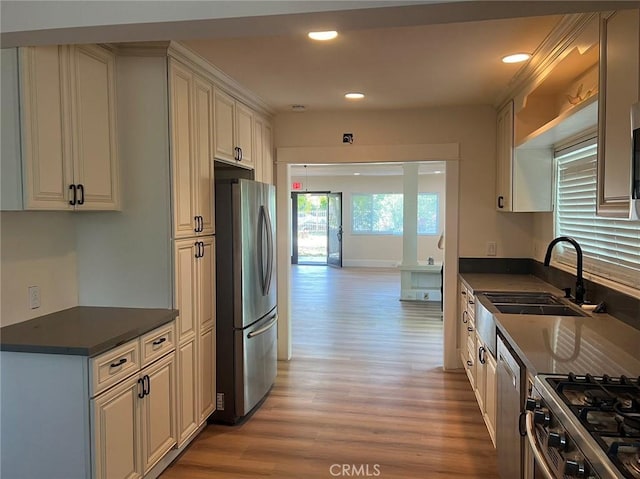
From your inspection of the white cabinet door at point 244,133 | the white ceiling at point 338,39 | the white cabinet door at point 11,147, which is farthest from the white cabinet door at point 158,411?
the white cabinet door at point 244,133

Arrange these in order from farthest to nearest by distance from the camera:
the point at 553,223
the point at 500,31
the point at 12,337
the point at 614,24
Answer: the point at 553,223, the point at 500,31, the point at 12,337, the point at 614,24

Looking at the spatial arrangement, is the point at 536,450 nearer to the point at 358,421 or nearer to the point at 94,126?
the point at 358,421

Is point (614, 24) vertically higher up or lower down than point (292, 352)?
higher up

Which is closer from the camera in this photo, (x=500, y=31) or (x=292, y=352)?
(x=500, y=31)

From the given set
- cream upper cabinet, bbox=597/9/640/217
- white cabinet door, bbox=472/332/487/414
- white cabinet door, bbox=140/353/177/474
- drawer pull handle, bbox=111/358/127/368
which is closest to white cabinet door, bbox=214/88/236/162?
white cabinet door, bbox=140/353/177/474

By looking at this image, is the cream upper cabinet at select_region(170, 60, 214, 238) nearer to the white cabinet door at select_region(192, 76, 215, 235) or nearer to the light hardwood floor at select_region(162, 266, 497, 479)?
the white cabinet door at select_region(192, 76, 215, 235)

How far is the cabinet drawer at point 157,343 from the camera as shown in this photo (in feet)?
8.09

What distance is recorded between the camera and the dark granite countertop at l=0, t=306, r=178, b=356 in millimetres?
2104

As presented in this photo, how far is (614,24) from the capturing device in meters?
1.81

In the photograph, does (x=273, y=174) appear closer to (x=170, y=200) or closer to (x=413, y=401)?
(x=170, y=200)

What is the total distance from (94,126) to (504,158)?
3.06 metres

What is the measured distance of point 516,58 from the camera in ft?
9.75

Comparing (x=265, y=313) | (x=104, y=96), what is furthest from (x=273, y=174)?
(x=104, y=96)

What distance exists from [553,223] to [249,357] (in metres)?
2.53
